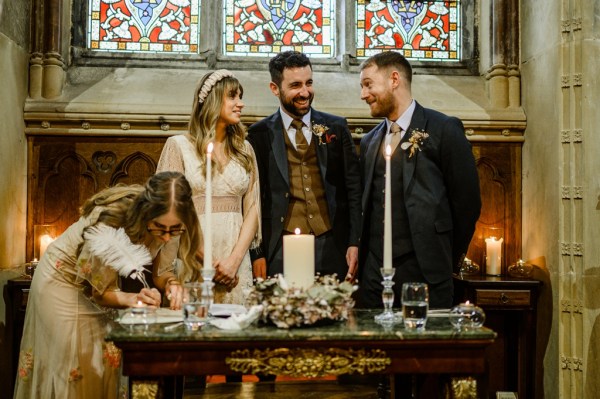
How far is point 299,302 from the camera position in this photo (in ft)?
6.29

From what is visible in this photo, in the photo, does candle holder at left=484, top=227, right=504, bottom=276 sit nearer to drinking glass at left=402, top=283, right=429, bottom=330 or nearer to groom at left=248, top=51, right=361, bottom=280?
groom at left=248, top=51, right=361, bottom=280

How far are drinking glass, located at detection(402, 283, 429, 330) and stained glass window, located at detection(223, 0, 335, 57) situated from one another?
326 centimetres

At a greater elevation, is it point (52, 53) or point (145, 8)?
point (145, 8)

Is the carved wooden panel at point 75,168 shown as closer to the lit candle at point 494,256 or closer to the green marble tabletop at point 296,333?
the lit candle at point 494,256

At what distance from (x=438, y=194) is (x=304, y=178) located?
2.38ft

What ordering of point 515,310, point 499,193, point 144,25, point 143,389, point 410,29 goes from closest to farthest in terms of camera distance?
point 143,389 → point 515,310 → point 499,193 → point 144,25 → point 410,29

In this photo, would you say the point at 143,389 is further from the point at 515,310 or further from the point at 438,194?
the point at 515,310

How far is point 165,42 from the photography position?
4.82 m

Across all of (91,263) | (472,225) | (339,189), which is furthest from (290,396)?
(91,263)

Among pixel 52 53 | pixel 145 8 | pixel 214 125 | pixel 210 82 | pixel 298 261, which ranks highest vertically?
pixel 145 8

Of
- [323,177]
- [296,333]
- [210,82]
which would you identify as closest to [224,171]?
[210,82]

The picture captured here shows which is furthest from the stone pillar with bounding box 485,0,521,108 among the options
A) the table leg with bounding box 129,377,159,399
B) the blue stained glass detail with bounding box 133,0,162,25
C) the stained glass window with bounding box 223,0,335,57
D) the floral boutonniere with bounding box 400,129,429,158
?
the table leg with bounding box 129,377,159,399

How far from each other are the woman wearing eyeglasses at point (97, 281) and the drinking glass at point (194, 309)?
14.9 inches

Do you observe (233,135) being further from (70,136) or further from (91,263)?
(70,136)
